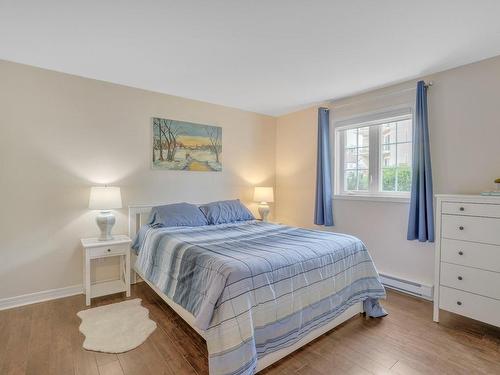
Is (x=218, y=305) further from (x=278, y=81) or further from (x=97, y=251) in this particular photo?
(x=278, y=81)

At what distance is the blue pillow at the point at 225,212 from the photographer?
11.3 feet

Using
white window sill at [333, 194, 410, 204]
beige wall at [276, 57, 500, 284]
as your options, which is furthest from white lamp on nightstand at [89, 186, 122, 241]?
white window sill at [333, 194, 410, 204]

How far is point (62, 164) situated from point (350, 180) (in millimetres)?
3541

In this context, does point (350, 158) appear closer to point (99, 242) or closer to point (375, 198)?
point (375, 198)

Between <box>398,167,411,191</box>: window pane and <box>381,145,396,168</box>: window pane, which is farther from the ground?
<box>381,145,396,168</box>: window pane

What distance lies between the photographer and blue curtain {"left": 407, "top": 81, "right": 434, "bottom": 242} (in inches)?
108

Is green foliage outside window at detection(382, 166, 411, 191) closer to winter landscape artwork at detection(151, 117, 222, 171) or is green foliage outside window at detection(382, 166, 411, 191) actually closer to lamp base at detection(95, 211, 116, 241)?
winter landscape artwork at detection(151, 117, 222, 171)

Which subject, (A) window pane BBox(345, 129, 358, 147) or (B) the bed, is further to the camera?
(A) window pane BBox(345, 129, 358, 147)

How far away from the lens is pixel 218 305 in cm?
156

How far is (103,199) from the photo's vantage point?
277 cm

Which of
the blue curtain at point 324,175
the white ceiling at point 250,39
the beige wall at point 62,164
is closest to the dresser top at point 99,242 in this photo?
the beige wall at point 62,164

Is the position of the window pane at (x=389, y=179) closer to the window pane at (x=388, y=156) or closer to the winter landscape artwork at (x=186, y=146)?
the window pane at (x=388, y=156)

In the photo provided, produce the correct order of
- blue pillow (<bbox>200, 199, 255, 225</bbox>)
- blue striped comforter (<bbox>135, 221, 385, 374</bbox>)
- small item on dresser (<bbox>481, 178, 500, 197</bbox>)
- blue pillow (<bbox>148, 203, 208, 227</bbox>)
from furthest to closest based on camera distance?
blue pillow (<bbox>200, 199, 255, 225</bbox>), blue pillow (<bbox>148, 203, 208, 227</bbox>), small item on dresser (<bbox>481, 178, 500, 197</bbox>), blue striped comforter (<bbox>135, 221, 385, 374</bbox>)

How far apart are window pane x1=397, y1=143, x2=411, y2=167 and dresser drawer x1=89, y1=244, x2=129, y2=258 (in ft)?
10.8
